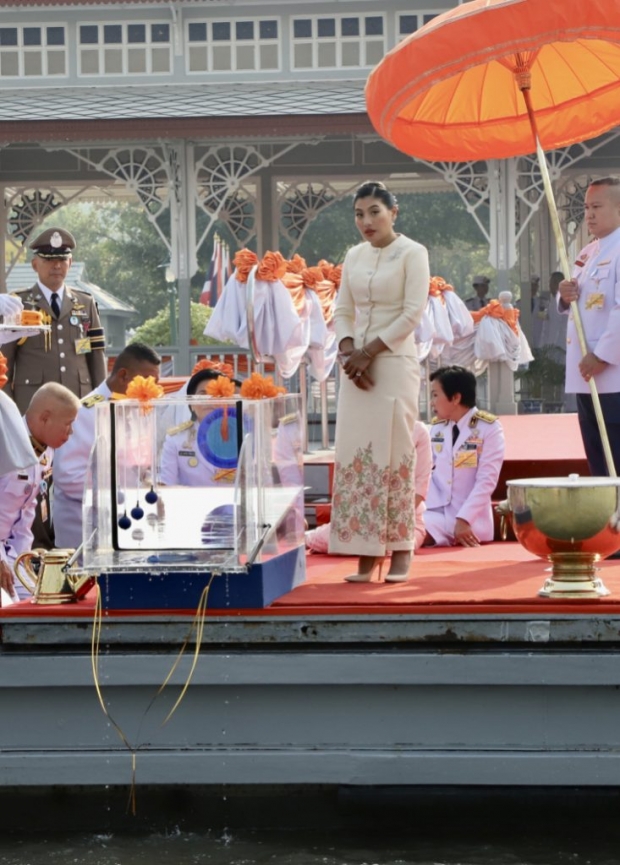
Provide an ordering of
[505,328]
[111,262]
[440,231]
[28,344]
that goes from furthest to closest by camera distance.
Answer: [111,262]
[440,231]
[505,328]
[28,344]

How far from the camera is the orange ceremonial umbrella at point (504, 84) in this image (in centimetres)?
529

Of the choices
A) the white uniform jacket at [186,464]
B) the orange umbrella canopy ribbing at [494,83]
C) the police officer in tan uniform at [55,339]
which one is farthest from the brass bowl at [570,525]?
the police officer in tan uniform at [55,339]

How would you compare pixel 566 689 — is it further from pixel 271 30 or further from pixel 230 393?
pixel 271 30

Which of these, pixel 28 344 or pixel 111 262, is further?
pixel 111 262

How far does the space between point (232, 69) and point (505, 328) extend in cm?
707

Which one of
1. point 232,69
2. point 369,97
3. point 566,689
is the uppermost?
point 232,69

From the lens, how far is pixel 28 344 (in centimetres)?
849

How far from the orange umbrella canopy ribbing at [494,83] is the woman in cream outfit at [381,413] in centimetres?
51

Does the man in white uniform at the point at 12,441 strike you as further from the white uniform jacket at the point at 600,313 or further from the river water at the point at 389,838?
the white uniform jacket at the point at 600,313

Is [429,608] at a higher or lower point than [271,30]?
lower

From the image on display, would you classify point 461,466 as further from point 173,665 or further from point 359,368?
point 173,665

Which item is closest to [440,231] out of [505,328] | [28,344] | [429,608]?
[505,328]

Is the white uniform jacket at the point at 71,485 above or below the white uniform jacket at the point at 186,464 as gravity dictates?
below

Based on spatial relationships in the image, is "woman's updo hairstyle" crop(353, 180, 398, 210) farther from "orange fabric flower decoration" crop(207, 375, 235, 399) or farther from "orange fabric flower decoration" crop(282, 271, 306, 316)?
"orange fabric flower decoration" crop(282, 271, 306, 316)
